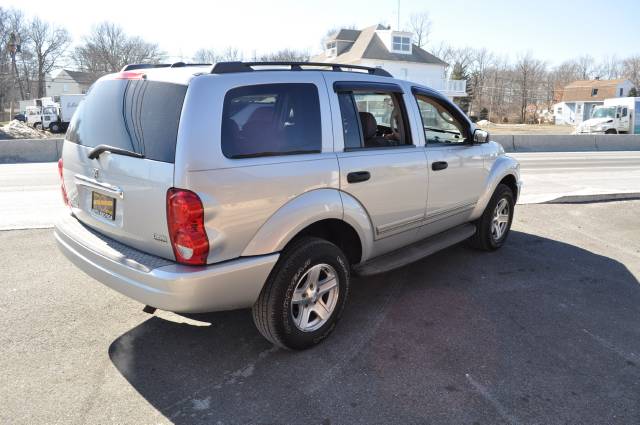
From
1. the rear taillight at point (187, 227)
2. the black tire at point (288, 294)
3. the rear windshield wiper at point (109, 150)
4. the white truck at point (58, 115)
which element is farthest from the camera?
the white truck at point (58, 115)

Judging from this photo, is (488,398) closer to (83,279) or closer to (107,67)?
(83,279)

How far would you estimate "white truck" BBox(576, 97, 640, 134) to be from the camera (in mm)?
29969

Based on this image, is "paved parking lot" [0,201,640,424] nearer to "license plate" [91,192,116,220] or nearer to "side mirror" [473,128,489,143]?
"license plate" [91,192,116,220]

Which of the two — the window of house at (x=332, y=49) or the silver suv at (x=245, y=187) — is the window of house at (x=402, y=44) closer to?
the window of house at (x=332, y=49)

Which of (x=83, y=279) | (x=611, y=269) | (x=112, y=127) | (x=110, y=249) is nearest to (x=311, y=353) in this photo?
(x=110, y=249)

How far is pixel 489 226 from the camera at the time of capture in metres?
5.41

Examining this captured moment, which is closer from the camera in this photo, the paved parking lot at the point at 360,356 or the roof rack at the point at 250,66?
the paved parking lot at the point at 360,356

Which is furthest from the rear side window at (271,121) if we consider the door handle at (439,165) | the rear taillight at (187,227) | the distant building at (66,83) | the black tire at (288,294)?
the distant building at (66,83)

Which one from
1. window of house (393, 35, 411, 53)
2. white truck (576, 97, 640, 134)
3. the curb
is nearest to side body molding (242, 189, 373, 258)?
the curb

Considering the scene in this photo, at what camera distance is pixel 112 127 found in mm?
3207

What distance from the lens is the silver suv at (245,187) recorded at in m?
2.79

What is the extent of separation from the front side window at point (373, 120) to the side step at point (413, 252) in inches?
38.2

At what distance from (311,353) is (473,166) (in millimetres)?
2676

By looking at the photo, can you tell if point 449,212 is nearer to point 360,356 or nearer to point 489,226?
point 489,226
